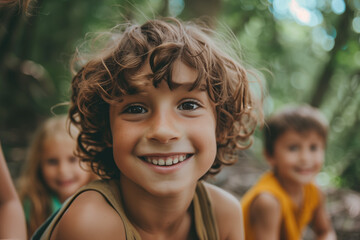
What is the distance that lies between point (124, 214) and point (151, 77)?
0.58m

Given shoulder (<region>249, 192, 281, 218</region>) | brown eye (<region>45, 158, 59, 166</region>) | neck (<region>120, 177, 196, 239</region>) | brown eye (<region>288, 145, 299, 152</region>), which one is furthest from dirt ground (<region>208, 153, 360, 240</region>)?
neck (<region>120, 177, 196, 239</region>)

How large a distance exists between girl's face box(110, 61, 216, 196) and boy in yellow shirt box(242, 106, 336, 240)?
1.44m

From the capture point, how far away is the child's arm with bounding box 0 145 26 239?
1.45 m

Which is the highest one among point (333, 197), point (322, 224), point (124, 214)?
point (124, 214)

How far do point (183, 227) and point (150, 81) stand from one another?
29.5 inches

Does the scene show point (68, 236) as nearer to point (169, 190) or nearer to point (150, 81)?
point (169, 190)

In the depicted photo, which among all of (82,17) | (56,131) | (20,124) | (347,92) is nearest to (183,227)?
(56,131)

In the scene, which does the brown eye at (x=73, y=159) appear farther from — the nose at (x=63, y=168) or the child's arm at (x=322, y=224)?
the child's arm at (x=322, y=224)

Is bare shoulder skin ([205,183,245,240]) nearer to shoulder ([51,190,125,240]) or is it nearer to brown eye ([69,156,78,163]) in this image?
shoulder ([51,190,125,240])

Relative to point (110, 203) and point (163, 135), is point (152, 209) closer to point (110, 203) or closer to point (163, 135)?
point (110, 203)

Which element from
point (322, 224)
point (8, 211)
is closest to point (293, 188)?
point (322, 224)

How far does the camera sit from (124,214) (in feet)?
4.63

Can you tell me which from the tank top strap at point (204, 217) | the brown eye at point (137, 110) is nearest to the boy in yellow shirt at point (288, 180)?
the tank top strap at point (204, 217)

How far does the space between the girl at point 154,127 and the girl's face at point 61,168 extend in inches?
43.5
